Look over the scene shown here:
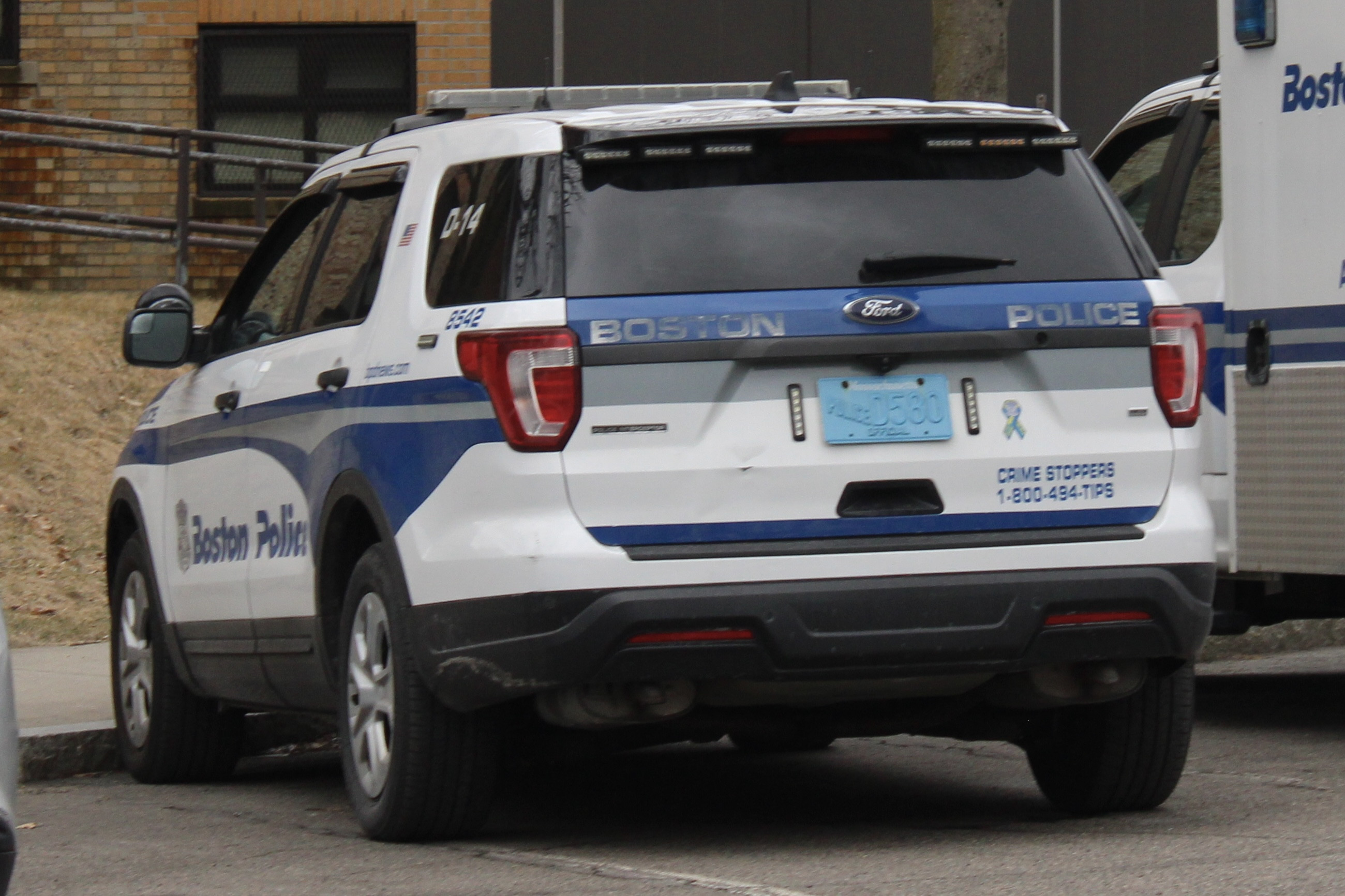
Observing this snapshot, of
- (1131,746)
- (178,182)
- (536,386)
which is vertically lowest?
(1131,746)

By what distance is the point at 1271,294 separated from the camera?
7883mm

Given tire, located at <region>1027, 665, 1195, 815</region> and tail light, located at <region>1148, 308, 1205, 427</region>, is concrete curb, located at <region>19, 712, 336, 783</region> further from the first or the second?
tail light, located at <region>1148, 308, 1205, 427</region>

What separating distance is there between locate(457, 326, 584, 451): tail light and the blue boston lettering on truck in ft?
0.19

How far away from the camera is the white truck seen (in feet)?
25.0

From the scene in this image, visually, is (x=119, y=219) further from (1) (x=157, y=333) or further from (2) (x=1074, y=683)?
(2) (x=1074, y=683)

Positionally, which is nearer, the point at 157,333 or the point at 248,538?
the point at 248,538

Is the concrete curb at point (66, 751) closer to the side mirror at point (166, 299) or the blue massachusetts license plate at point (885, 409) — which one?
the side mirror at point (166, 299)

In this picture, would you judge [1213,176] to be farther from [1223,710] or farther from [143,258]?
[143,258]

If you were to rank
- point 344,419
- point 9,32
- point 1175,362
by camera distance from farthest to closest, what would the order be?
point 9,32, point 344,419, point 1175,362

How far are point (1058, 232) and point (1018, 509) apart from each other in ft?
2.35

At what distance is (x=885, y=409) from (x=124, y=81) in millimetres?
14141

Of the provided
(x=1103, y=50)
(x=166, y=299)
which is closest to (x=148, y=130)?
(x=1103, y=50)

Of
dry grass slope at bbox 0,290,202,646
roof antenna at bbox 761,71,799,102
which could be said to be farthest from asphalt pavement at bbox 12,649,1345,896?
dry grass slope at bbox 0,290,202,646

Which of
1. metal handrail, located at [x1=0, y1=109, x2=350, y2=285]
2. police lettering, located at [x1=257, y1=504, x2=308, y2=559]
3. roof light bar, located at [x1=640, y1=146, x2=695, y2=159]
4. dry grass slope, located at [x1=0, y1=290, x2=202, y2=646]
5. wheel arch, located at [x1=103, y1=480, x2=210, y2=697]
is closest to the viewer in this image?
roof light bar, located at [x1=640, y1=146, x2=695, y2=159]
